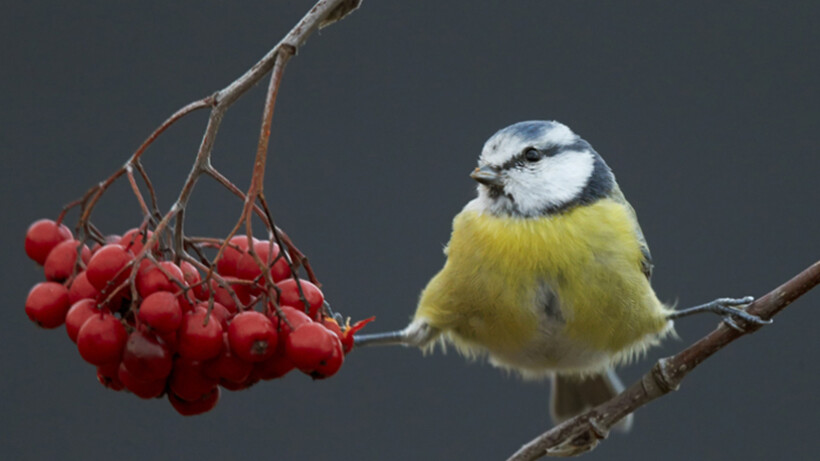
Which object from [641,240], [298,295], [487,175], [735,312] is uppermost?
[487,175]

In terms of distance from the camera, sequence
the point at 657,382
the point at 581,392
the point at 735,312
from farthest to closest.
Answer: the point at 581,392
the point at 657,382
the point at 735,312

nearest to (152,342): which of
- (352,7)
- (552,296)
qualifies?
(352,7)

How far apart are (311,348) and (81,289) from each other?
22 cm

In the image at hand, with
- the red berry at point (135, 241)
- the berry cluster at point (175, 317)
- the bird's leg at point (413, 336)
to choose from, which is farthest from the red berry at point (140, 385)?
the bird's leg at point (413, 336)

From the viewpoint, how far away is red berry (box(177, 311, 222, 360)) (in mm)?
794

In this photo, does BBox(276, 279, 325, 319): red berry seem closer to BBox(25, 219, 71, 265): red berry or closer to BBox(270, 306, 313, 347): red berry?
BBox(270, 306, 313, 347): red berry

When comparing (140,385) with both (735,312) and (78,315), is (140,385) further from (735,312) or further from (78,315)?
(735,312)

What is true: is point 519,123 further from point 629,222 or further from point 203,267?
point 203,267

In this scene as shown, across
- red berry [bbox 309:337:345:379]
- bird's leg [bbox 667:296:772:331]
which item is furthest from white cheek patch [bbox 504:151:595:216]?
red berry [bbox 309:337:345:379]

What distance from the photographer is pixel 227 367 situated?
0.83m

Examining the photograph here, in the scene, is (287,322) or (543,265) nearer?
(287,322)

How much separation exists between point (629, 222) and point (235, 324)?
0.98m

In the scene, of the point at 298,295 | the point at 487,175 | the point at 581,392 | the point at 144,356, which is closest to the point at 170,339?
the point at 144,356

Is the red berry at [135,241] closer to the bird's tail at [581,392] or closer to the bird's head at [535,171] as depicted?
the bird's head at [535,171]
